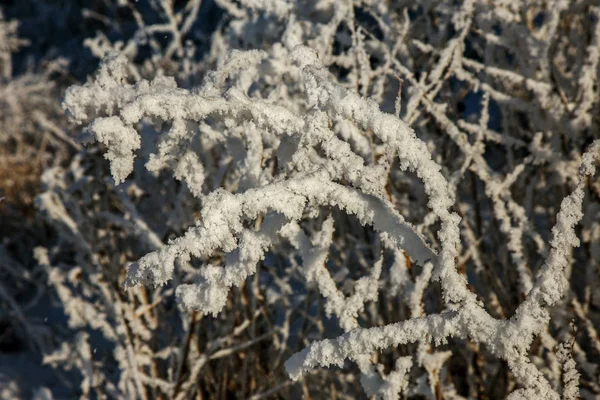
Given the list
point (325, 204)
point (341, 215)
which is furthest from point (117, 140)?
point (341, 215)

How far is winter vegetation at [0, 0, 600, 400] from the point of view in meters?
0.91

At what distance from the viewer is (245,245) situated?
911 mm

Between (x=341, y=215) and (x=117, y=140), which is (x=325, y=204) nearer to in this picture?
(x=117, y=140)

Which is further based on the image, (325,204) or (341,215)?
(341,215)

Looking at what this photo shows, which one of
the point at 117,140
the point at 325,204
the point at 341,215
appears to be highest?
the point at 341,215

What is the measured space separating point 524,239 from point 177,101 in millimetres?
1345

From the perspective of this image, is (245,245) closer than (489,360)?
Yes

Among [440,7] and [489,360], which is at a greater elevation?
[440,7]

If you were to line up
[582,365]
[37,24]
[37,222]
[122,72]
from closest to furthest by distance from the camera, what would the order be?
[122,72] < [582,365] < [37,222] < [37,24]

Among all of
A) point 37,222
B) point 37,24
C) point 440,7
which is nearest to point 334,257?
point 440,7

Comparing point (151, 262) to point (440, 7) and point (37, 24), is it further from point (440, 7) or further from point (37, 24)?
point (37, 24)

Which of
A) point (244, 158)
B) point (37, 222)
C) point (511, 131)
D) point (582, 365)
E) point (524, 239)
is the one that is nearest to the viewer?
point (244, 158)

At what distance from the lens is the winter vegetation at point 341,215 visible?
3.00 ft

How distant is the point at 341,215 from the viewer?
80.9 inches
